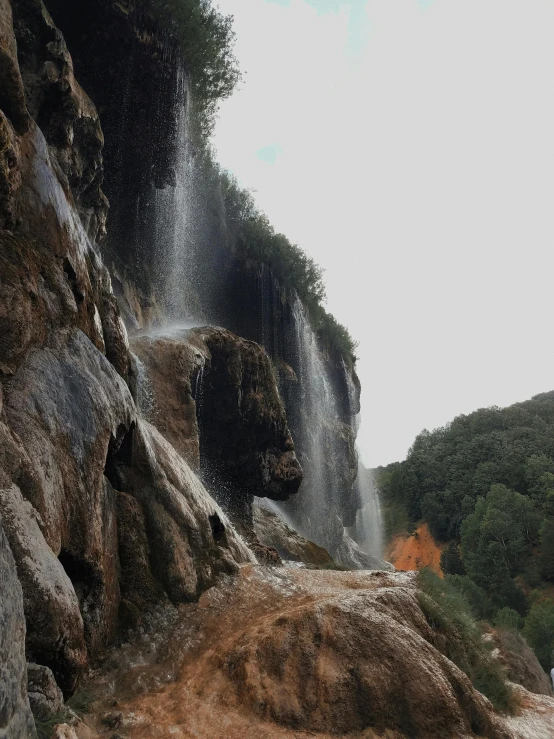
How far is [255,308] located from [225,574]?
20.8 m

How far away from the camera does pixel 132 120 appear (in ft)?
54.0

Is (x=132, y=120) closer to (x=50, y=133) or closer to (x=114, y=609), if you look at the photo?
(x=50, y=133)

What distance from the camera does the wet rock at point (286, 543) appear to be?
17.1 metres

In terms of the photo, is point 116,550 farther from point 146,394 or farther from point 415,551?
point 415,551

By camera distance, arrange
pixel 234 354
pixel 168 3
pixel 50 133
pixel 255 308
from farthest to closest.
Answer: pixel 255 308
pixel 234 354
pixel 168 3
pixel 50 133

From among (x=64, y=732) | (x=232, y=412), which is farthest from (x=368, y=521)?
(x=64, y=732)

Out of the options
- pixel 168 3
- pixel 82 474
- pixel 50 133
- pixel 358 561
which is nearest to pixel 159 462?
pixel 82 474

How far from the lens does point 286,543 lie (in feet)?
59.0

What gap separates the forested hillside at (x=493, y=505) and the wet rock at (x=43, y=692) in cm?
2245

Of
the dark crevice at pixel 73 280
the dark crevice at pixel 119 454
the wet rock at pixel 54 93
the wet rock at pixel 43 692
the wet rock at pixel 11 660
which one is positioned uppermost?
the wet rock at pixel 54 93

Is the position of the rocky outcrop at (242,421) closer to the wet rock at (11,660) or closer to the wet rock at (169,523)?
the wet rock at (169,523)

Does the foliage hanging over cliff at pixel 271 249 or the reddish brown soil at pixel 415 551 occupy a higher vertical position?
the foliage hanging over cliff at pixel 271 249

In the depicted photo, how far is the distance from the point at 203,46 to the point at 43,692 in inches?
770

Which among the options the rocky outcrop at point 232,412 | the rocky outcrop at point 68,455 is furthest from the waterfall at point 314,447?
the rocky outcrop at point 68,455
